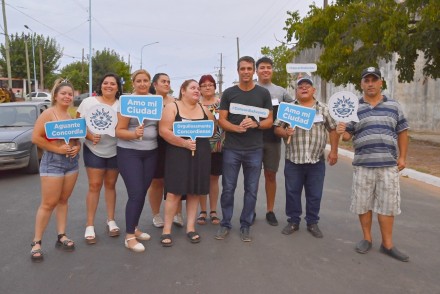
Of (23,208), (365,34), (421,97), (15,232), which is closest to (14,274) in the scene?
(15,232)

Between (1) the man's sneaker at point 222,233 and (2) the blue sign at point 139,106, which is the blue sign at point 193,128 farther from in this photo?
(1) the man's sneaker at point 222,233

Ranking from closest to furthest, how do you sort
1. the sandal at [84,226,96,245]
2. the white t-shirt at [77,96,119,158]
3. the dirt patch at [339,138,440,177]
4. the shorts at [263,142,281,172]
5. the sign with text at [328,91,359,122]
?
the sign with text at [328,91,359,122] < the white t-shirt at [77,96,119,158] < the sandal at [84,226,96,245] < the shorts at [263,142,281,172] < the dirt patch at [339,138,440,177]

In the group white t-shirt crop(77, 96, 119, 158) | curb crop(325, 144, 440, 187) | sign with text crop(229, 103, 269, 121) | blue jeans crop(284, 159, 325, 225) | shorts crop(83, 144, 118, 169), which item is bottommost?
curb crop(325, 144, 440, 187)

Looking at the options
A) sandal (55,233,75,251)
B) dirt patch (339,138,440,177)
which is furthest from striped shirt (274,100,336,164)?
dirt patch (339,138,440,177)

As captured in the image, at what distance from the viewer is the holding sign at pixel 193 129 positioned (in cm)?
407

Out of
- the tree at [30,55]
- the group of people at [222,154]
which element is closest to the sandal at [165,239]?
the group of people at [222,154]

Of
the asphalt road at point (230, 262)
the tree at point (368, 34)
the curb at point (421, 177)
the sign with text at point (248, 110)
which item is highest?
the tree at point (368, 34)

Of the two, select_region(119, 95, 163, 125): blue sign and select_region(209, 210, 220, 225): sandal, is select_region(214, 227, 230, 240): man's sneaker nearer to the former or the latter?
select_region(209, 210, 220, 225): sandal

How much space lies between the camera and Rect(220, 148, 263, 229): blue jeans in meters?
4.46

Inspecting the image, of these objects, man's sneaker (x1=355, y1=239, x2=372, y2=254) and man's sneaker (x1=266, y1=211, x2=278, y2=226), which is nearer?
man's sneaker (x1=355, y1=239, x2=372, y2=254)

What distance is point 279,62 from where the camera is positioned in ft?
97.3

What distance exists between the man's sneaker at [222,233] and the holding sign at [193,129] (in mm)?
1141

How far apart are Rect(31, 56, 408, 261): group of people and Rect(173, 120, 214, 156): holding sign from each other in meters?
0.06

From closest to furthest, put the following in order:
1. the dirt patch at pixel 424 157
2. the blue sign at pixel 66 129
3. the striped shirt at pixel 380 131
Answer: the blue sign at pixel 66 129, the striped shirt at pixel 380 131, the dirt patch at pixel 424 157
